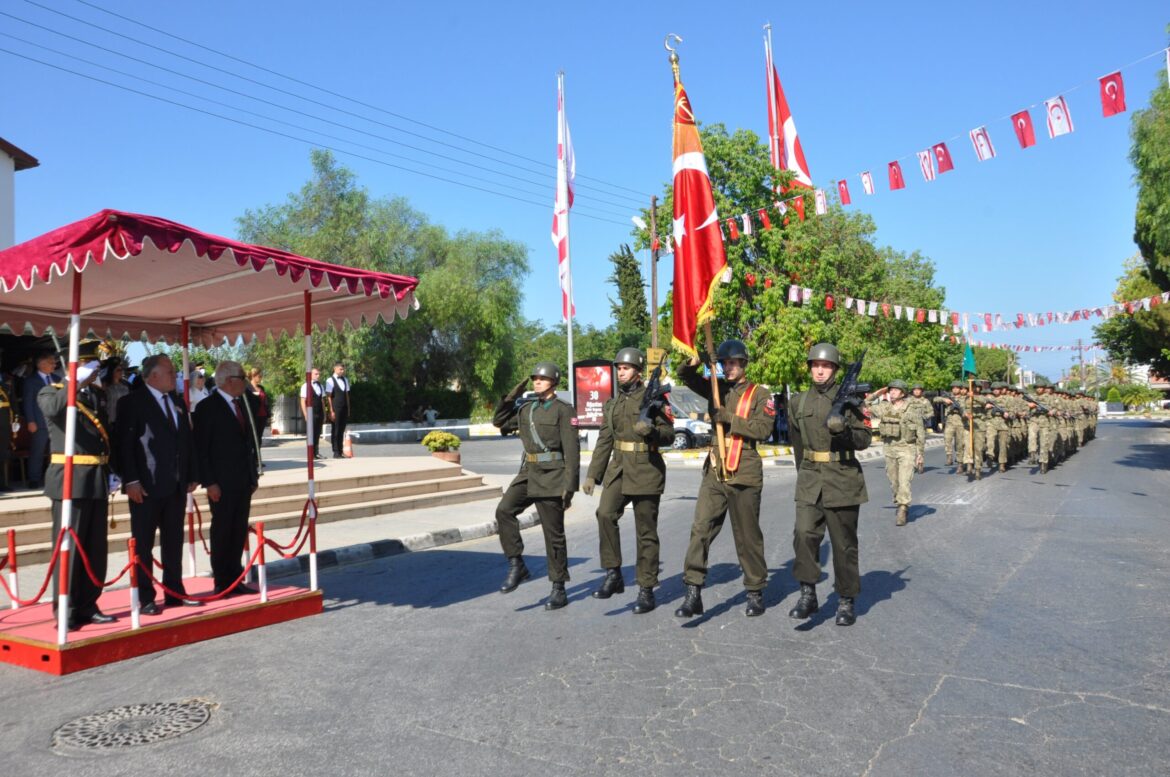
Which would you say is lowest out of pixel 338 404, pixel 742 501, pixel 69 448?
pixel 742 501

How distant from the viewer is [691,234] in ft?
27.1

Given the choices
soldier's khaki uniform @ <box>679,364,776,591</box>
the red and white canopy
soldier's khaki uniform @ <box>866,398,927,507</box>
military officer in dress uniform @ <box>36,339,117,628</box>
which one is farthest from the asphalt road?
soldier's khaki uniform @ <box>866,398,927,507</box>

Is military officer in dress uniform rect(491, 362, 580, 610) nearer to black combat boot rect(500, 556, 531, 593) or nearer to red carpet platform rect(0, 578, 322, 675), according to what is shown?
black combat boot rect(500, 556, 531, 593)

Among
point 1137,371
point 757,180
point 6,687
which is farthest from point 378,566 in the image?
point 1137,371

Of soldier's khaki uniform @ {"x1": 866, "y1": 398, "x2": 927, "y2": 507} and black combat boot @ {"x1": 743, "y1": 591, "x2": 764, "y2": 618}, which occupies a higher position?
soldier's khaki uniform @ {"x1": 866, "y1": 398, "x2": 927, "y2": 507}

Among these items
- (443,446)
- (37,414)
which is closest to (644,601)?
(37,414)

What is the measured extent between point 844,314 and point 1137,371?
119144 mm

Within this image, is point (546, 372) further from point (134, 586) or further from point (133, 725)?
point (133, 725)

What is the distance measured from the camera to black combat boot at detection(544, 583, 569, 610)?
24.0ft

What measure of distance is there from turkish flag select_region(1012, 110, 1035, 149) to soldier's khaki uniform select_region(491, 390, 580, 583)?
9.18m

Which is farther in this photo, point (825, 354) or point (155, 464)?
point (825, 354)

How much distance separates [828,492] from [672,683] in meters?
2.16

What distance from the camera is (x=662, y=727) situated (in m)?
4.53

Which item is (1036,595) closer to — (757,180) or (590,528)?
(590,528)
